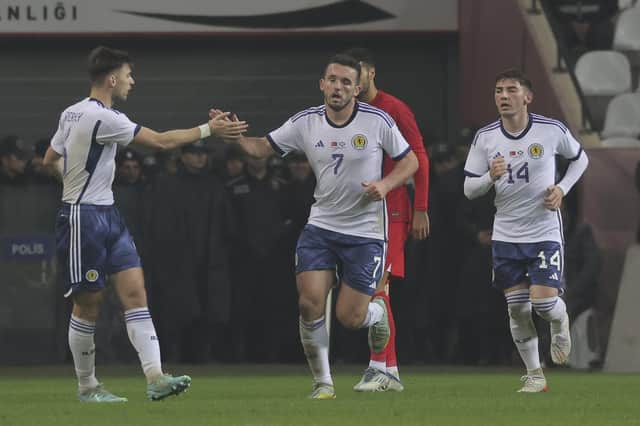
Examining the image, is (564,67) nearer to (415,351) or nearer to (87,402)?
(415,351)

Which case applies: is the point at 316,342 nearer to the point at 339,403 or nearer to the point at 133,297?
the point at 339,403

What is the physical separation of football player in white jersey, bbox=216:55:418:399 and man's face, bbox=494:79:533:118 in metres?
1.21

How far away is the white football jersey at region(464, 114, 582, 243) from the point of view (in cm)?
1323

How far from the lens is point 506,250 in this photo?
1329 cm

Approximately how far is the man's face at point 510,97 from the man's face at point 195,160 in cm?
638

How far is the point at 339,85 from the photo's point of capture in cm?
1203

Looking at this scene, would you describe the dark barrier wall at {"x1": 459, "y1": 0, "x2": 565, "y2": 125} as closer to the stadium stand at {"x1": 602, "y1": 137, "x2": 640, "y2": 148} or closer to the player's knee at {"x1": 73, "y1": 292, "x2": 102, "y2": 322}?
the stadium stand at {"x1": 602, "y1": 137, "x2": 640, "y2": 148}

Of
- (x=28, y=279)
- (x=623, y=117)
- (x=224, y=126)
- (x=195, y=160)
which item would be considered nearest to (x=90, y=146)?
(x=224, y=126)

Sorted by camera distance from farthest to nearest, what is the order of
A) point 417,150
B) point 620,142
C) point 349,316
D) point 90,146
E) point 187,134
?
1. point 620,142
2. point 417,150
3. point 349,316
4. point 187,134
5. point 90,146

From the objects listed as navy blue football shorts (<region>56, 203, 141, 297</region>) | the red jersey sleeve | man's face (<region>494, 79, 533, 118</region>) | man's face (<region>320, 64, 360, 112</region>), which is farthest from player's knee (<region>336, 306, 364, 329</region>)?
man's face (<region>494, 79, 533, 118</region>)

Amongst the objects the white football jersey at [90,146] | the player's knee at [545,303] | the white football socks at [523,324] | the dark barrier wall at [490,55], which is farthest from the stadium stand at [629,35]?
the white football jersey at [90,146]

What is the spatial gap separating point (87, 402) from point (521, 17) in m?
11.7

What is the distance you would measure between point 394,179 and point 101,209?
1.96 meters

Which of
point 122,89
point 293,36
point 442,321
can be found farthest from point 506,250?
point 293,36
